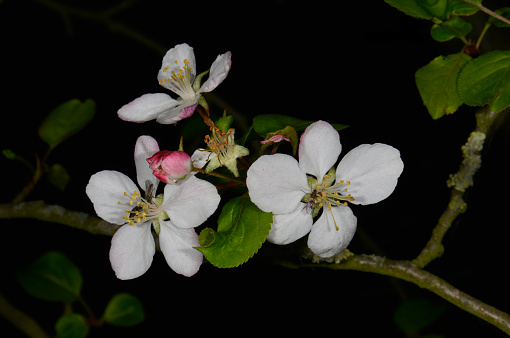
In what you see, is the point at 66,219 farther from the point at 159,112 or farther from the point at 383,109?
the point at 383,109

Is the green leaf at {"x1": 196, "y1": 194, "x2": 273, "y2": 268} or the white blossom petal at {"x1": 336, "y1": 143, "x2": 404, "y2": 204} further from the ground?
the white blossom petal at {"x1": 336, "y1": 143, "x2": 404, "y2": 204}

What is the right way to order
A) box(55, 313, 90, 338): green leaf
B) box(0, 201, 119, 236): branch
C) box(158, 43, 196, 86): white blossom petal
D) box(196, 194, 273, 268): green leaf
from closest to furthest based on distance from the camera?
box(196, 194, 273, 268): green leaf
box(158, 43, 196, 86): white blossom petal
box(0, 201, 119, 236): branch
box(55, 313, 90, 338): green leaf

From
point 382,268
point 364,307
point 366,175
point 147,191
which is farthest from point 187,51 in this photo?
point 364,307

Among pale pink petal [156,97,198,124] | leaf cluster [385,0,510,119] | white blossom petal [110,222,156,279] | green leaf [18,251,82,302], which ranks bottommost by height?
green leaf [18,251,82,302]

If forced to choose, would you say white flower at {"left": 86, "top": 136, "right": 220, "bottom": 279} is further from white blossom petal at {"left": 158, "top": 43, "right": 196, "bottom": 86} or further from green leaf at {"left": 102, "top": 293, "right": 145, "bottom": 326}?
green leaf at {"left": 102, "top": 293, "right": 145, "bottom": 326}

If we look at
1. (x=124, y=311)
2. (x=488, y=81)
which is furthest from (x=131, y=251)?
(x=124, y=311)

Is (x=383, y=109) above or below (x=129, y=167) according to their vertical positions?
above

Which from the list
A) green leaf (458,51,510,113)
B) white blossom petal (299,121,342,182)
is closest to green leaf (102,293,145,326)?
white blossom petal (299,121,342,182)
